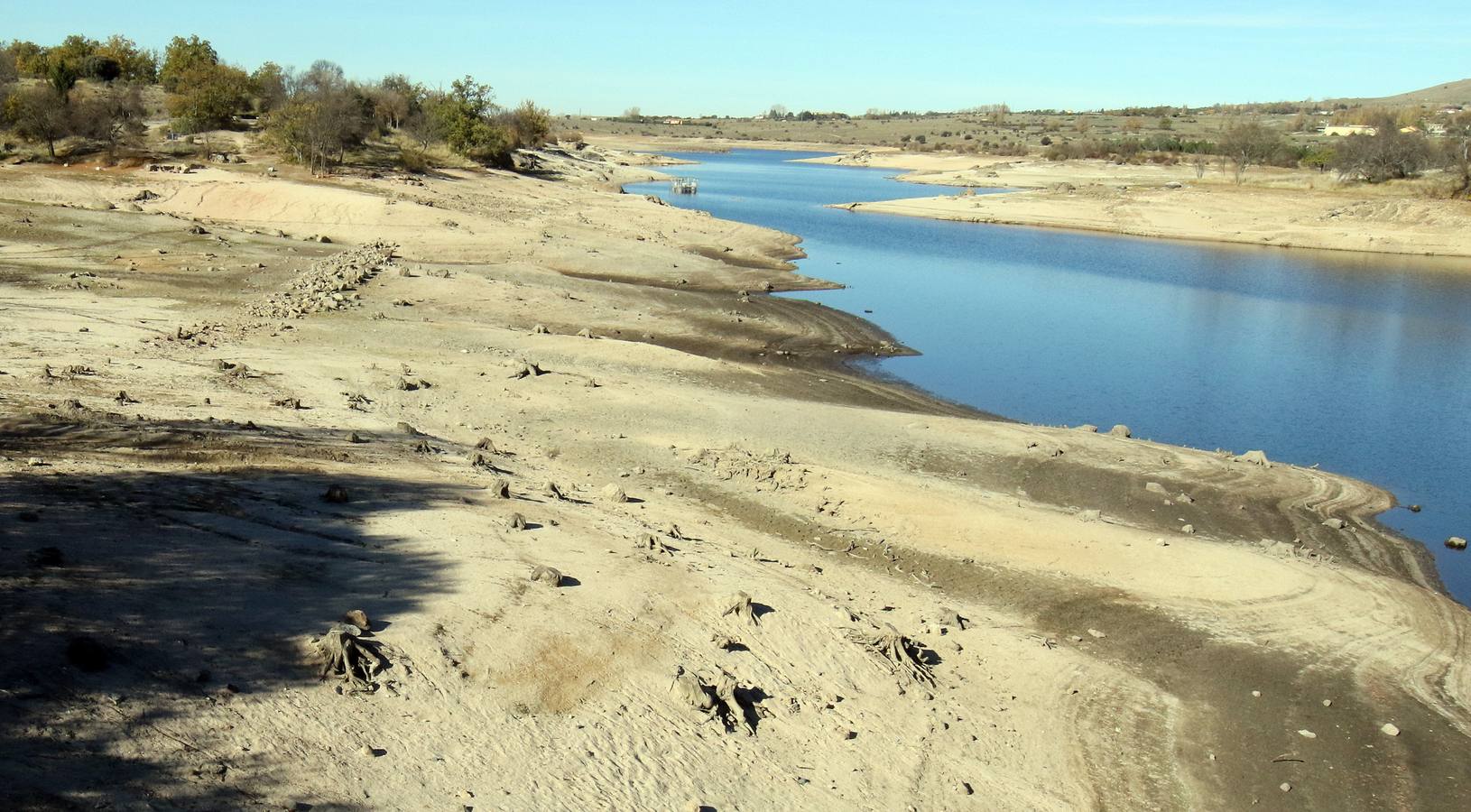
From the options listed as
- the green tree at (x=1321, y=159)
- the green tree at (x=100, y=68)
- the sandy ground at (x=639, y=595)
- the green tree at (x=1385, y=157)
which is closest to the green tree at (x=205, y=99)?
the green tree at (x=100, y=68)

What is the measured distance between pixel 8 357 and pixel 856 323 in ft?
64.4

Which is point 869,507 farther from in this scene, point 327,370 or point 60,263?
point 60,263

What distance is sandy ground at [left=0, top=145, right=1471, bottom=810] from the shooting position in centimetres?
705

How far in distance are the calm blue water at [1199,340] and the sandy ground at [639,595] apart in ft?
8.33

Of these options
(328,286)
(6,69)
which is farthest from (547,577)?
(6,69)

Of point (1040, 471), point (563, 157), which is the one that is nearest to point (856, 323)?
point (1040, 471)

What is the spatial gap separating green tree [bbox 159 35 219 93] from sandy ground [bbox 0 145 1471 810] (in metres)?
38.4

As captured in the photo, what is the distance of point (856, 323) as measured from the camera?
30.1 m

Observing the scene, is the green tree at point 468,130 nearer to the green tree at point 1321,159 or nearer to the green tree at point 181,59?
the green tree at point 181,59

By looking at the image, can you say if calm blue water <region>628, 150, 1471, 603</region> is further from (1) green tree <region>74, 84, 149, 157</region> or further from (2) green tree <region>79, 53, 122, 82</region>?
(2) green tree <region>79, 53, 122, 82</region>

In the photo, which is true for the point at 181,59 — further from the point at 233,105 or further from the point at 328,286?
the point at 328,286

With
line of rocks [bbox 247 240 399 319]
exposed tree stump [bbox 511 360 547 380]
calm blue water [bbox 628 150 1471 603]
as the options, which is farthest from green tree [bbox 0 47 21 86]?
exposed tree stump [bbox 511 360 547 380]

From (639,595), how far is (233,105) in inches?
1791

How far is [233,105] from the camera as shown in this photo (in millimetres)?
48125
